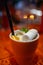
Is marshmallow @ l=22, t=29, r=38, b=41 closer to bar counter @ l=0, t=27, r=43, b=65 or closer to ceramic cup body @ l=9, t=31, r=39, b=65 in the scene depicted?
ceramic cup body @ l=9, t=31, r=39, b=65

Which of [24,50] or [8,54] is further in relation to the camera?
[8,54]

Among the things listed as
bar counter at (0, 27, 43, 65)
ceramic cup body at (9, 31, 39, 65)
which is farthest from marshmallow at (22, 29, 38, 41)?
bar counter at (0, 27, 43, 65)

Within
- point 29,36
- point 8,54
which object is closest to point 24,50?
point 29,36

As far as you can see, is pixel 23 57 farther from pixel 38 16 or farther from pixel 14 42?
pixel 38 16

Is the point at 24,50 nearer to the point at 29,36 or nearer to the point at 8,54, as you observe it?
the point at 29,36

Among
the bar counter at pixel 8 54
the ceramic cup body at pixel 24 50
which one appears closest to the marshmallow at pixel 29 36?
the ceramic cup body at pixel 24 50

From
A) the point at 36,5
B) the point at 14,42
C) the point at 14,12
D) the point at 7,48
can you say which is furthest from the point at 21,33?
the point at 36,5

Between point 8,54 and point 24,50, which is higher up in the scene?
point 24,50

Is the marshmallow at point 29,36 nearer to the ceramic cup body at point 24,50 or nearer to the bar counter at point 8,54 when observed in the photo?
the ceramic cup body at point 24,50
